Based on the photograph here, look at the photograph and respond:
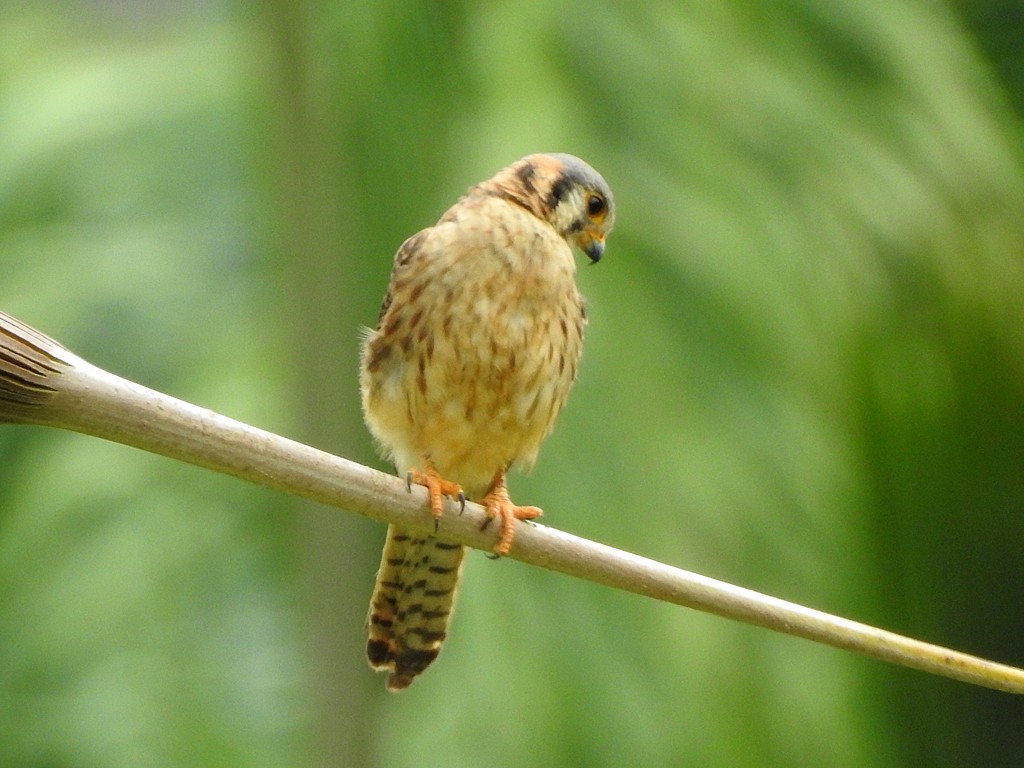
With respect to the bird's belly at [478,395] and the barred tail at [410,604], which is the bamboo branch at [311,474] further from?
the barred tail at [410,604]

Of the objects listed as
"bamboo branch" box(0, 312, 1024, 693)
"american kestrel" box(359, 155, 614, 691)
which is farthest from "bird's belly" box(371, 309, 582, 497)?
"bamboo branch" box(0, 312, 1024, 693)

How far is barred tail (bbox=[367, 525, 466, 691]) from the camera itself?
2.36 m

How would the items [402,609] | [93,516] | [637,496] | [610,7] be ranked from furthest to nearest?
[93,516] < [610,7] < [637,496] < [402,609]

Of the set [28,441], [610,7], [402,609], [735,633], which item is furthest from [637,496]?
[28,441]

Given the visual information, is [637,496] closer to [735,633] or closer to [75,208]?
[735,633]

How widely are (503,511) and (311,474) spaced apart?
65 centimetres

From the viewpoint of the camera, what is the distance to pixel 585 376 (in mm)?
2900

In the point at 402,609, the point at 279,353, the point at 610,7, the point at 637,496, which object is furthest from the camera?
the point at 279,353

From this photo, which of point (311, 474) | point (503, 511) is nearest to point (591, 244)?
point (503, 511)

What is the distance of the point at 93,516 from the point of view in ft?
11.6

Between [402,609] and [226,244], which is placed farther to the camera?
[226,244]

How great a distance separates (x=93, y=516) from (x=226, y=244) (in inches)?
32.6

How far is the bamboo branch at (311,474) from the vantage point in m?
1.24

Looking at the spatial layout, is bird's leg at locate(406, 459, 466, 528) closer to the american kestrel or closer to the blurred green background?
the american kestrel
